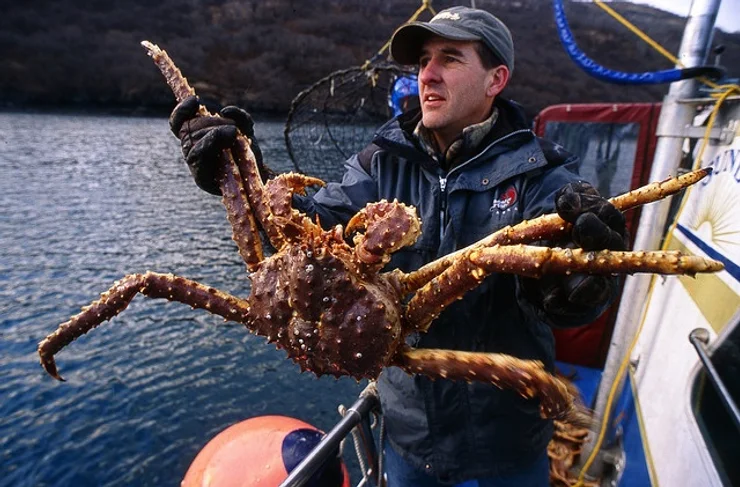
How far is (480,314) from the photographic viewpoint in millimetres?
1681

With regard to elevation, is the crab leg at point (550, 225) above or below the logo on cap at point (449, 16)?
below

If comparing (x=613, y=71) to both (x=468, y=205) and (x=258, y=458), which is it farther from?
(x=258, y=458)

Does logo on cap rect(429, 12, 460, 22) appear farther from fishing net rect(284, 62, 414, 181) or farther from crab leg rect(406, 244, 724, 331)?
fishing net rect(284, 62, 414, 181)

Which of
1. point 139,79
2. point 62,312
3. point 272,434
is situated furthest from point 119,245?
point 139,79

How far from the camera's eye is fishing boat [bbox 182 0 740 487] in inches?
67.0

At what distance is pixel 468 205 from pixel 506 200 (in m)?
0.14

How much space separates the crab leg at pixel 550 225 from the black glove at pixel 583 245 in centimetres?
5

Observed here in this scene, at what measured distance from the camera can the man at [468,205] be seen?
1631mm

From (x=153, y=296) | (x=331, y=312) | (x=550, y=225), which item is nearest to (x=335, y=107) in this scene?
(x=153, y=296)

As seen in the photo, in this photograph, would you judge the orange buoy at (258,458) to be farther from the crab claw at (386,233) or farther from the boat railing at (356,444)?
the crab claw at (386,233)

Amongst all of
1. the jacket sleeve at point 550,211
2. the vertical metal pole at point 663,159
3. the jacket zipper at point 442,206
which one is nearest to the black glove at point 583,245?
the jacket sleeve at point 550,211

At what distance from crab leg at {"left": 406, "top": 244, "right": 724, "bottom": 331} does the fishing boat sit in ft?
2.28

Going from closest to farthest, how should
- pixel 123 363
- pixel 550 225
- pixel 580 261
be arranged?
pixel 580 261 < pixel 550 225 < pixel 123 363

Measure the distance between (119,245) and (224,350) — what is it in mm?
5438
